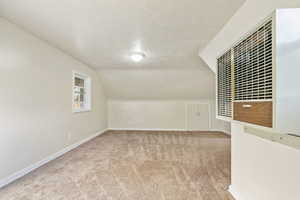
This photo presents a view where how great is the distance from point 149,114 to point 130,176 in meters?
3.93

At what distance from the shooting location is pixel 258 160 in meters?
1.46

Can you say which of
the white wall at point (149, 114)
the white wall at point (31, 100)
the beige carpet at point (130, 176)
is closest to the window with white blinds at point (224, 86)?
the beige carpet at point (130, 176)

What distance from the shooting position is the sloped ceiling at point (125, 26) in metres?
1.77

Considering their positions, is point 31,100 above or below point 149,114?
above

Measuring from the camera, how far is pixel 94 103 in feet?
16.6

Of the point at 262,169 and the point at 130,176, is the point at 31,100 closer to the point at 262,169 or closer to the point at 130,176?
the point at 130,176

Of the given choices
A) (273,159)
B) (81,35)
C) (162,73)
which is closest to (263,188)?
(273,159)

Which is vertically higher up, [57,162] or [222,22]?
[222,22]

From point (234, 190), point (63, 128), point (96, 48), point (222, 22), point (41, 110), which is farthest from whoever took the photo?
point (63, 128)

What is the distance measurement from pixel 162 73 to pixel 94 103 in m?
2.33

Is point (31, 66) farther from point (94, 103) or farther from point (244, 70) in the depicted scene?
point (244, 70)

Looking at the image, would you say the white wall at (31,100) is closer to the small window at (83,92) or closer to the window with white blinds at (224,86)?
the small window at (83,92)

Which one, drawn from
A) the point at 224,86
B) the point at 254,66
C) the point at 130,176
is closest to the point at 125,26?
the point at 224,86

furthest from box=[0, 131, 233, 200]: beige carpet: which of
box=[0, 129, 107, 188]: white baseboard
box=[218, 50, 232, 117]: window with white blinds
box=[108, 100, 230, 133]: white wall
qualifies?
box=[108, 100, 230, 133]: white wall
